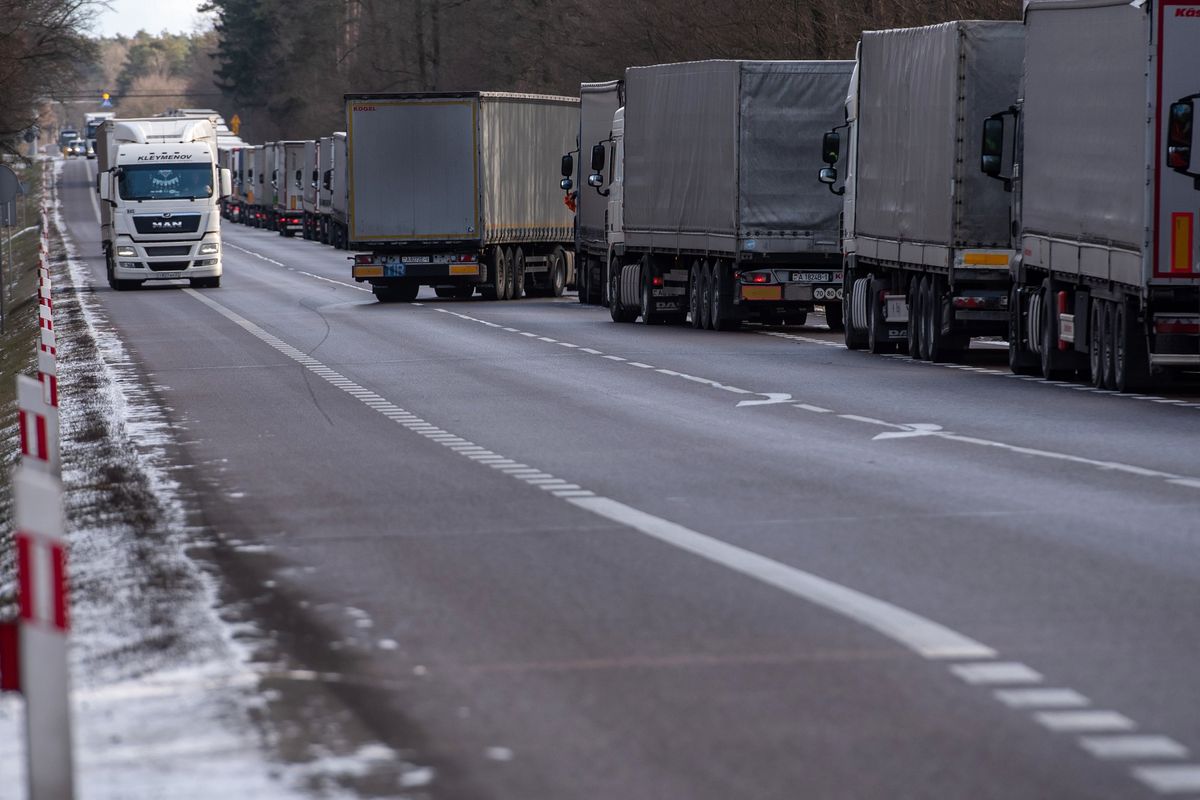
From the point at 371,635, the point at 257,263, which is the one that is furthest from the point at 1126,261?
the point at 257,263

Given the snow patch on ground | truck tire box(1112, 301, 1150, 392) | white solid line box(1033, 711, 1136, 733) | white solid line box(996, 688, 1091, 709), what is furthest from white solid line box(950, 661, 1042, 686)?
truck tire box(1112, 301, 1150, 392)

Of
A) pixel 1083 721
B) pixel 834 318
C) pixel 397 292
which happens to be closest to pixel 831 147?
pixel 834 318

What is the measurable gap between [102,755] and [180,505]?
6502 mm

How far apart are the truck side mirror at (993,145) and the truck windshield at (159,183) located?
28.4 metres

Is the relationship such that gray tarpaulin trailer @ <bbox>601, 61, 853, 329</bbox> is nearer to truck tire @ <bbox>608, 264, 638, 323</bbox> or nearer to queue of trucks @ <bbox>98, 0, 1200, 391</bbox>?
queue of trucks @ <bbox>98, 0, 1200, 391</bbox>

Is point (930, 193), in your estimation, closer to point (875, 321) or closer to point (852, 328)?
point (875, 321)

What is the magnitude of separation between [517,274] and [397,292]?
8.34ft

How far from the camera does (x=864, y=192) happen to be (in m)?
29.4

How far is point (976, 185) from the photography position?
2606cm

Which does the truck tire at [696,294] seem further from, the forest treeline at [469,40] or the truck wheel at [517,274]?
the forest treeline at [469,40]

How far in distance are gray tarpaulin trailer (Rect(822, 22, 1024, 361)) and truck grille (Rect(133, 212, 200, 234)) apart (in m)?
24.3

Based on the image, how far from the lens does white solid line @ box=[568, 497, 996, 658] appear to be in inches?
311

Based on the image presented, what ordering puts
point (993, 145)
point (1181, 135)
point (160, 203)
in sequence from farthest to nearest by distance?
1. point (160, 203)
2. point (993, 145)
3. point (1181, 135)

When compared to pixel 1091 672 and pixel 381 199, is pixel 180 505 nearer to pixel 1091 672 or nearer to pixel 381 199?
pixel 1091 672
